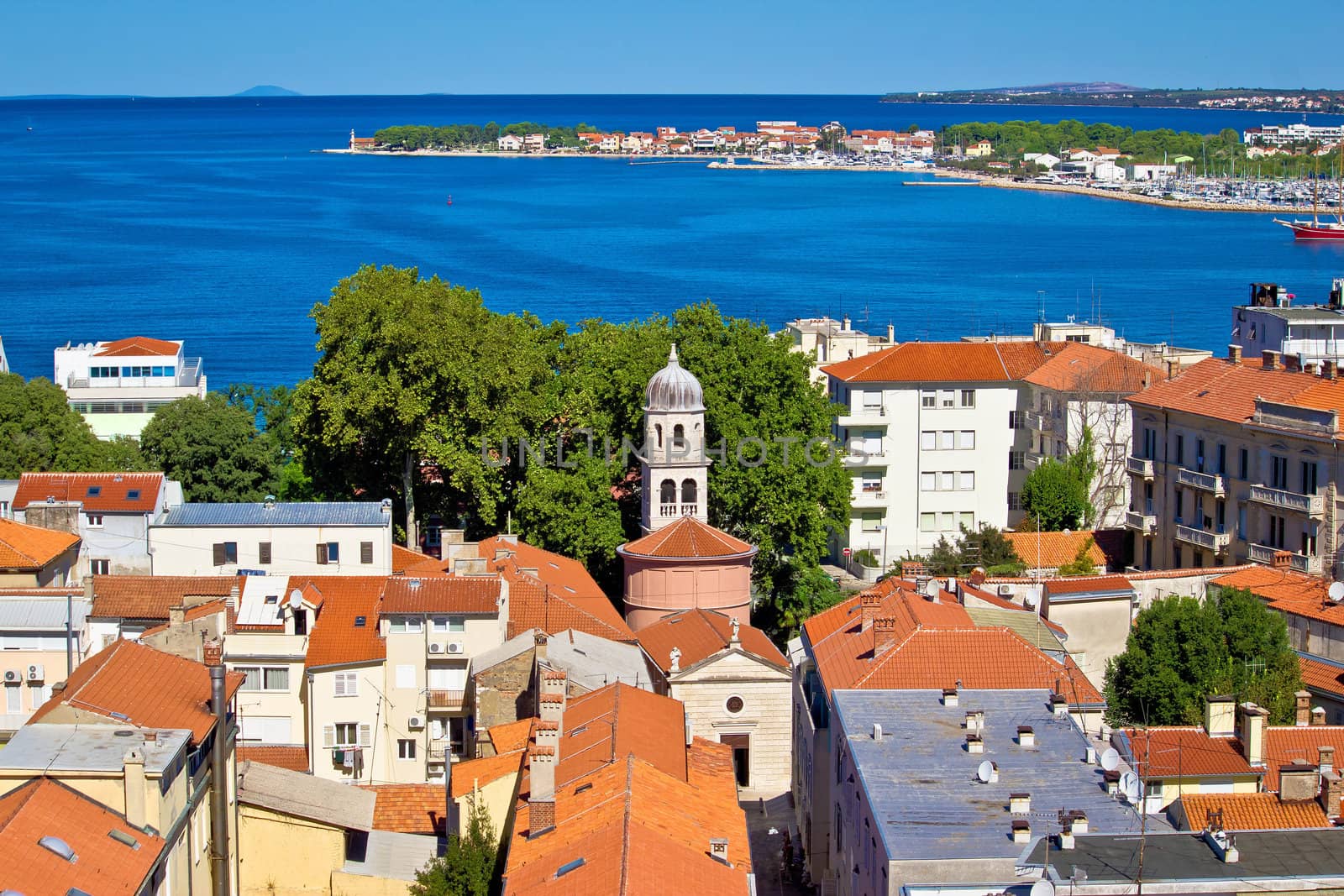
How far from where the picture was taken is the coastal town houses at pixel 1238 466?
44.0 meters

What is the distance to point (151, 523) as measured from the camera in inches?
1658

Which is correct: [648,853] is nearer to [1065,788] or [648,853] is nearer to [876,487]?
[1065,788]

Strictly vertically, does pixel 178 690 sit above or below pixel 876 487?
above

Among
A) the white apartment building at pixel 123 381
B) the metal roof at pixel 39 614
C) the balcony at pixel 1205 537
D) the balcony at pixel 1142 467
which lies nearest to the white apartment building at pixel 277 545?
the metal roof at pixel 39 614

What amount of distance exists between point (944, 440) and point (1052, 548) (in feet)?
32.5

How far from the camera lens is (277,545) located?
136 ft

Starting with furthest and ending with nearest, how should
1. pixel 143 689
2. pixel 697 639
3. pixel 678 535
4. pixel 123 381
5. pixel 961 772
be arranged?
pixel 123 381 < pixel 678 535 < pixel 697 639 < pixel 143 689 < pixel 961 772

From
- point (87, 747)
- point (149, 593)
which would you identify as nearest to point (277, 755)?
point (149, 593)

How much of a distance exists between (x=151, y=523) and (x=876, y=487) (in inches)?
1001

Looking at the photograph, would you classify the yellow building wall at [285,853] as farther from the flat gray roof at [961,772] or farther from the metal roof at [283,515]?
the metal roof at [283,515]

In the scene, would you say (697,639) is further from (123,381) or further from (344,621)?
(123,381)

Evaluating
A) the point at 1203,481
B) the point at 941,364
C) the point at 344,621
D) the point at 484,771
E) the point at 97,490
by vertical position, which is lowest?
the point at 344,621

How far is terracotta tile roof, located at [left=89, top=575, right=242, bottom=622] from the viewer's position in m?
37.2

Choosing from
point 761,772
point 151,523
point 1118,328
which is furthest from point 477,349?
point 1118,328
